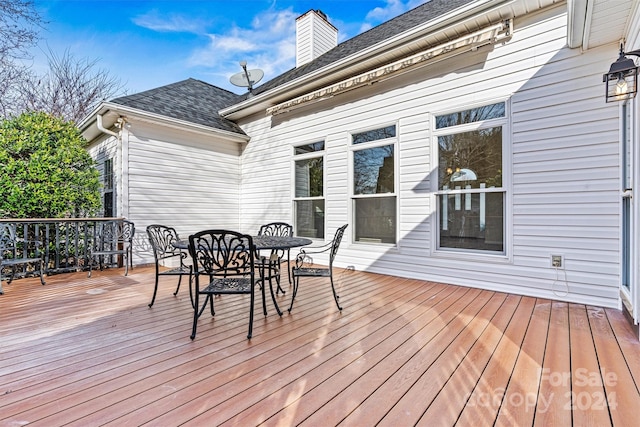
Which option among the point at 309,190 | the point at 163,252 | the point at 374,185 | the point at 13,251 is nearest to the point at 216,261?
the point at 163,252

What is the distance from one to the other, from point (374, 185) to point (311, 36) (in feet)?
16.3

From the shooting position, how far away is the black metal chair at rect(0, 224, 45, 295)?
4.31 metres

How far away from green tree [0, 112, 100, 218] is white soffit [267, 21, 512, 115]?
3971mm

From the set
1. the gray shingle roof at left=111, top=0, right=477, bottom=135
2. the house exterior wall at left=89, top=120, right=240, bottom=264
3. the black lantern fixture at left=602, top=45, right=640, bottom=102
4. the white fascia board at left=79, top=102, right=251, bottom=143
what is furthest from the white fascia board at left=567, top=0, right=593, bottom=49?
the house exterior wall at left=89, top=120, right=240, bottom=264

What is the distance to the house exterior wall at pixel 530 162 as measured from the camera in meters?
3.33

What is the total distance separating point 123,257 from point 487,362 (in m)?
6.20

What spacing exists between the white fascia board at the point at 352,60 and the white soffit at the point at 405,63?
0.21 meters

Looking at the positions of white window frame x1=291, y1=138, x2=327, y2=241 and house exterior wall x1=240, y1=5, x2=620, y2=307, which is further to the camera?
white window frame x1=291, y1=138, x2=327, y2=241

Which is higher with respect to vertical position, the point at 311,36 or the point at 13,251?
the point at 311,36

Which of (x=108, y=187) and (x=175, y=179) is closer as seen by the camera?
(x=175, y=179)

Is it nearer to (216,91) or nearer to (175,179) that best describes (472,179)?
(175,179)

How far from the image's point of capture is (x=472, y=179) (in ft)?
13.8

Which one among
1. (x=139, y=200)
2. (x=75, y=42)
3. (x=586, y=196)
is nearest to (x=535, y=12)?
(x=586, y=196)

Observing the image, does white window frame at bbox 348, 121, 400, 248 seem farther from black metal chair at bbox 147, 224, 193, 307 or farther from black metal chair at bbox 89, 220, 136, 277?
black metal chair at bbox 89, 220, 136, 277
